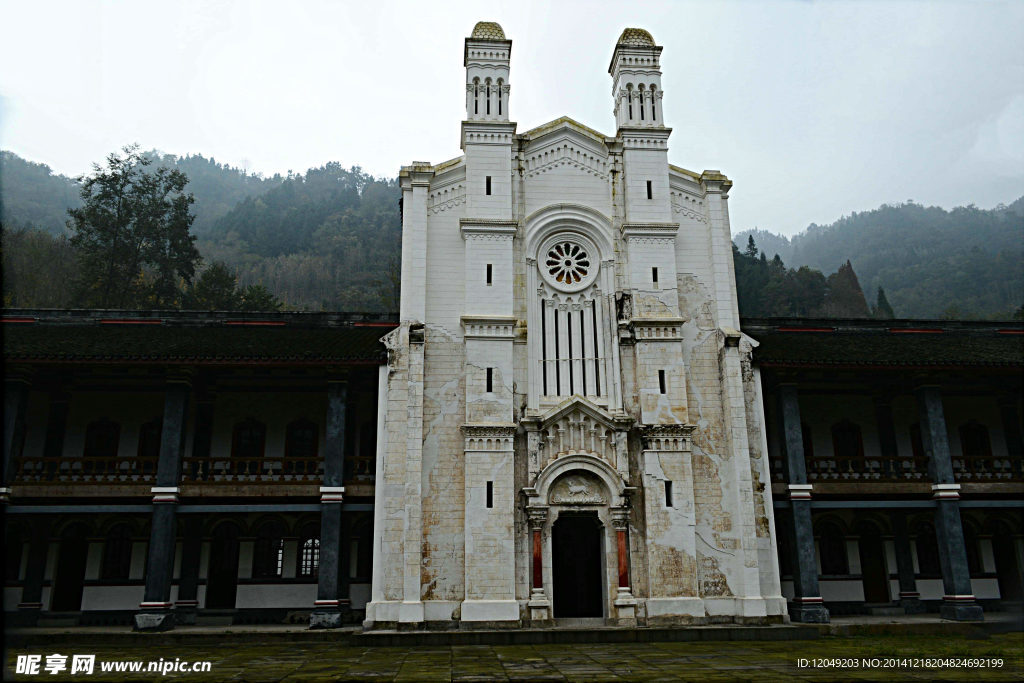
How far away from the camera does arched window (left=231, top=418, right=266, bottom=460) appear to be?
2459 centimetres

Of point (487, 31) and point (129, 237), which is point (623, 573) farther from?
point (129, 237)

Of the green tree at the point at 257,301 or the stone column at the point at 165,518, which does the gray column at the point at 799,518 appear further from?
the green tree at the point at 257,301

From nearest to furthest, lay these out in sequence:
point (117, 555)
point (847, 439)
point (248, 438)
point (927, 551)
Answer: point (117, 555), point (248, 438), point (927, 551), point (847, 439)

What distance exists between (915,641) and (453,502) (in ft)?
40.8

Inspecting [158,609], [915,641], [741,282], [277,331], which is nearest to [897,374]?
[915,641]

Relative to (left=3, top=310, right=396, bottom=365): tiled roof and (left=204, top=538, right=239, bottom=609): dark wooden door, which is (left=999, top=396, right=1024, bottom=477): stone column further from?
(left=204, top=538, right=239, bottom=609): dark wooden door

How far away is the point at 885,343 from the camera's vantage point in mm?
25406

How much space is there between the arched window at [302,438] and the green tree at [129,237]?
1079 inches

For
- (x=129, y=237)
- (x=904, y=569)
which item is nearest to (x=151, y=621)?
(x=904, y=569)

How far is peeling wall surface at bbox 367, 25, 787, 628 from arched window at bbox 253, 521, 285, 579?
15.2ft

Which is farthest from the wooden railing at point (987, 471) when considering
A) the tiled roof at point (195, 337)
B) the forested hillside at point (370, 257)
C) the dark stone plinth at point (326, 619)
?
the forested hillside at point (370, 257)

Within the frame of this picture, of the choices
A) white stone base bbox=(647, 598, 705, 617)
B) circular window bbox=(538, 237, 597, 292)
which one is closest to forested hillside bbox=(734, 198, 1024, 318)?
circular window bbox=(538, 237, 597, 292)

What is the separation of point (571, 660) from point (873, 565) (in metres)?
14.2

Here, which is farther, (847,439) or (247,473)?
(847,439)
